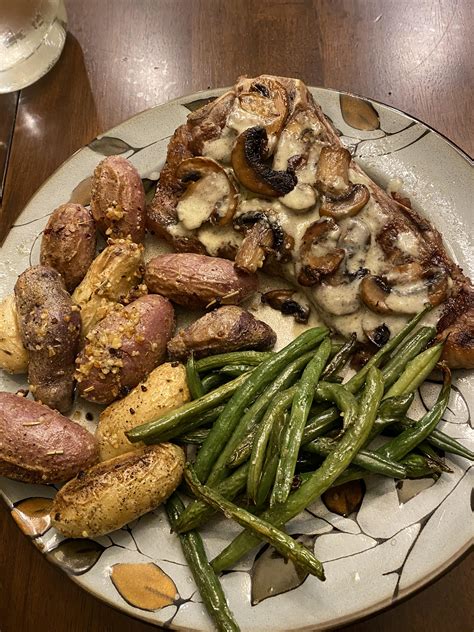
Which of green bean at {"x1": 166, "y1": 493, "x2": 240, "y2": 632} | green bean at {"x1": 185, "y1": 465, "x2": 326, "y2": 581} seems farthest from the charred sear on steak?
green bean at {"x1": 166, "y1": 493, "x2": 240, "y2": 632}

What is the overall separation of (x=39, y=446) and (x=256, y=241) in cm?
117

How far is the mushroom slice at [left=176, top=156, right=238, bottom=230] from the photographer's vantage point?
2938 mm

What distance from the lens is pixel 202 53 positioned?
398 cm

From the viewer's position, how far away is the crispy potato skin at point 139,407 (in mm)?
2670

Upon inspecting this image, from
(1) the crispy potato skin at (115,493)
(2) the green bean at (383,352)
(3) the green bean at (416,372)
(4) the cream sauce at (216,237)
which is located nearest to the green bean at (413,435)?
(3) the green bean at (416,372)

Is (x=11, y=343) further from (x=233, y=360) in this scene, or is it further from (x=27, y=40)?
(x=27, y=40)

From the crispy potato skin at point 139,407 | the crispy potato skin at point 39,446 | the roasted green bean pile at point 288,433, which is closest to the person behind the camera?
the roasted green bean pile at point 288,433

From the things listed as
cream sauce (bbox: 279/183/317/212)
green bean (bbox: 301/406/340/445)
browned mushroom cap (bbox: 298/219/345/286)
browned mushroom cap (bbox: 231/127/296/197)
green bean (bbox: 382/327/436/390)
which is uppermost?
browned mushroom cap (bbox: 231/127/296/197)

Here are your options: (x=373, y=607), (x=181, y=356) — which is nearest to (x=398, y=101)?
(x=181, y=356)

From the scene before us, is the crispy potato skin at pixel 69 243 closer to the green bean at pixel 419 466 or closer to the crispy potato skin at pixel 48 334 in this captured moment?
the crispy potato skin at pixel 48 334

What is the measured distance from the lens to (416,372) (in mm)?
2691

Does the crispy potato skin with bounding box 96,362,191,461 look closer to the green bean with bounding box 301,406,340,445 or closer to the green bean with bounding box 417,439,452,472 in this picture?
the green bean with bounding box 301,406,340,445

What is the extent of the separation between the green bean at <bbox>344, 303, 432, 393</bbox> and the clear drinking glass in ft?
8.50

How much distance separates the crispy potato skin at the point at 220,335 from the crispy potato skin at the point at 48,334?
1.35ft
